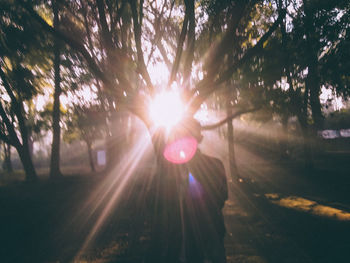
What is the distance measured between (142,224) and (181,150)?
187 inches

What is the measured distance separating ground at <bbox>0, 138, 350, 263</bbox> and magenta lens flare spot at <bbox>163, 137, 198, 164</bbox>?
108cm

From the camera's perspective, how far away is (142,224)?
7531 mm

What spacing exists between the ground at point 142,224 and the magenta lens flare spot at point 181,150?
1.08 meters

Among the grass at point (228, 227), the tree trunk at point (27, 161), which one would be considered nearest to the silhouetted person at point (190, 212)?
the grass at point (228, 227)

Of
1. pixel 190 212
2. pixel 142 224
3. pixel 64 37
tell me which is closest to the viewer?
pixel 190 212

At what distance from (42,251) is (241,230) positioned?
19.7ft

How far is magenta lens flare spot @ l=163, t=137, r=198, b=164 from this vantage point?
13.0 feet

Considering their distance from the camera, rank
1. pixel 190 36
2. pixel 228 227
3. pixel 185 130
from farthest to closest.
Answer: pixel 228 227 < pixel 190 36 < pixel 185 130

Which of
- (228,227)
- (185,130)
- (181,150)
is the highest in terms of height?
(185,130)

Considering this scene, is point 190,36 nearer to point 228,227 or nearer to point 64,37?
point 64,37

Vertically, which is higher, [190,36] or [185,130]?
[190,36]

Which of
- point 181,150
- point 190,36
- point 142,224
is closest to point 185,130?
point 181,150

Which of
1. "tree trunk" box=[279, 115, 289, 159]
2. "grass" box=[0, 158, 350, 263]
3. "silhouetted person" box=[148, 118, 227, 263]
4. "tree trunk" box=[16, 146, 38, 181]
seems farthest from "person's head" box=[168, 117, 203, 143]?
"tree trunk" box=[279, 115, 289, 159]

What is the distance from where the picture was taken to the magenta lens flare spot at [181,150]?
3.95 m
